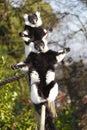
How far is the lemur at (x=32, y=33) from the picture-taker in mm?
2611

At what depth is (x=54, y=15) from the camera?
1041cm

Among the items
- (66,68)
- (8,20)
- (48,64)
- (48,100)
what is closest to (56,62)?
(48,64)

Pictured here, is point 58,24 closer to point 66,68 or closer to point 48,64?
point 66,68

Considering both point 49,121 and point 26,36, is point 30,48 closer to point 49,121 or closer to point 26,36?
point 26,36

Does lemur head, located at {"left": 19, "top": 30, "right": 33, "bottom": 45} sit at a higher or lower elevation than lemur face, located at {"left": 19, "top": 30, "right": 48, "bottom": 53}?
higher

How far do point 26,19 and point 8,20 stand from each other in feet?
29.9

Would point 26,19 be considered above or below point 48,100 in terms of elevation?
above

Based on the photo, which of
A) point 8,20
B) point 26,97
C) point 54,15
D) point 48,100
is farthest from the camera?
point 8,20

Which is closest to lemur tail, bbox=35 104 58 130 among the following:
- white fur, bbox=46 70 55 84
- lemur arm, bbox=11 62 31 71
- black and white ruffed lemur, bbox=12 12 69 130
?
black and white ruffed lemur, bbox=12 12 69 130

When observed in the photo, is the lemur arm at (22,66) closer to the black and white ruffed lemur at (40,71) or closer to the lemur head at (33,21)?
the black and white ruffed lemur at (40,71)

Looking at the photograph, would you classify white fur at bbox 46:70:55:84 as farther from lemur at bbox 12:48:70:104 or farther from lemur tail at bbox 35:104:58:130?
lemur tail at bbox 35:104:58:130

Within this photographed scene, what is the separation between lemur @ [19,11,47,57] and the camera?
2.61 m

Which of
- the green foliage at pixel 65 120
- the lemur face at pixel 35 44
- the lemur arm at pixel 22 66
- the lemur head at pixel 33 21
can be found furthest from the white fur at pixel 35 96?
the green foliage at pixel 65 120

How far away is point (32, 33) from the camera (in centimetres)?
267
